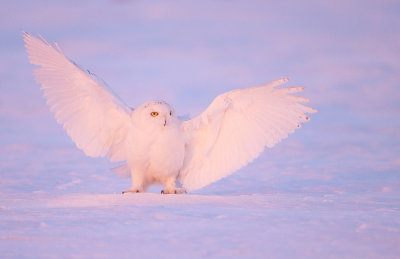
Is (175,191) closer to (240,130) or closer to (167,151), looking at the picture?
(167,151)

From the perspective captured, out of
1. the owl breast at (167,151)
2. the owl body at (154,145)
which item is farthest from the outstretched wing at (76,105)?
the owl breast at (167,151)

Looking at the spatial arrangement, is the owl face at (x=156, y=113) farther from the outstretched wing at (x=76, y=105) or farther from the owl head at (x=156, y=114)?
the outstretched wing at (x=76, y=105)

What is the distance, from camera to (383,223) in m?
6.41

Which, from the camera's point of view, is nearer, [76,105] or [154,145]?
[154,145]

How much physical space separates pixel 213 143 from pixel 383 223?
328 cm

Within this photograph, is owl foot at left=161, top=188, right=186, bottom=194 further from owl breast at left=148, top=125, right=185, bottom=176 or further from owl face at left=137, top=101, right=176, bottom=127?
owl face at left=137, top=101, right=176, bottom=127

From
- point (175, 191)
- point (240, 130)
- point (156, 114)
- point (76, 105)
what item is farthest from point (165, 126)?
point (76, 105)

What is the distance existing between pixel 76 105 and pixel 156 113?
1420 millimetres

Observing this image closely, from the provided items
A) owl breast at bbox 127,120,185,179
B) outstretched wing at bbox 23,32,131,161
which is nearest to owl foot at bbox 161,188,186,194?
owl breast at bbox 127,120,185,179

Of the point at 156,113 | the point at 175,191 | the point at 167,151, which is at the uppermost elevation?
the point at 156,113

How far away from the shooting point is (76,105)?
31.5 ft

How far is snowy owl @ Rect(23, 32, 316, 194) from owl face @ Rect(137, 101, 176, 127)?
1 centimetres

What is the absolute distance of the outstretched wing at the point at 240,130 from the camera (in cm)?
912

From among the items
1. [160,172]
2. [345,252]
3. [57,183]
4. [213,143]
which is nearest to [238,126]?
[213,143]
